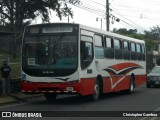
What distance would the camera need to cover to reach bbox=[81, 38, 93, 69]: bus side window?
741 inches

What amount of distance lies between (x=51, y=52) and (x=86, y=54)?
1.52 metres

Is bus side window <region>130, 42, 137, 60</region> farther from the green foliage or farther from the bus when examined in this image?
the green foliage

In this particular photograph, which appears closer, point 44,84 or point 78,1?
point 44,84

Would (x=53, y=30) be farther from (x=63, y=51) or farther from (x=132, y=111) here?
(x=132, y=111)

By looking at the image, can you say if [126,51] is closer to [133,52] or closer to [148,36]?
[133,52]

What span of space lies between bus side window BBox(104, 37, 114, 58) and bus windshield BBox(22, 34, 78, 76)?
3.65 m

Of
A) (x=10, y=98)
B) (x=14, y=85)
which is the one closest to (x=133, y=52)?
(x=14, y=85)

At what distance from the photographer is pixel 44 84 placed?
61.1ft

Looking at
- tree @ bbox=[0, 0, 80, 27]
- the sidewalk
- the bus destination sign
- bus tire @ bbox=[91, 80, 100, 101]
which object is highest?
tree @ bbox=[0, 0, 80, 27]

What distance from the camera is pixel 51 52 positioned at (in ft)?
61.2

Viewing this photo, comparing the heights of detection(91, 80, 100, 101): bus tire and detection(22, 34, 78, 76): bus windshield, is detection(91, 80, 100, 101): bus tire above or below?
below

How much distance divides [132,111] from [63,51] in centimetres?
416

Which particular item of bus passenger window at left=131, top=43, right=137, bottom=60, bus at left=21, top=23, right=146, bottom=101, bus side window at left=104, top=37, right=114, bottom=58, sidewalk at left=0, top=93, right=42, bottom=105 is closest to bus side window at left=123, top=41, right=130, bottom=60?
bus passenger window at left=131, top=43, right=137, bottom=60

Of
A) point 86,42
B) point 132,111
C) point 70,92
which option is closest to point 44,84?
point 70,92
